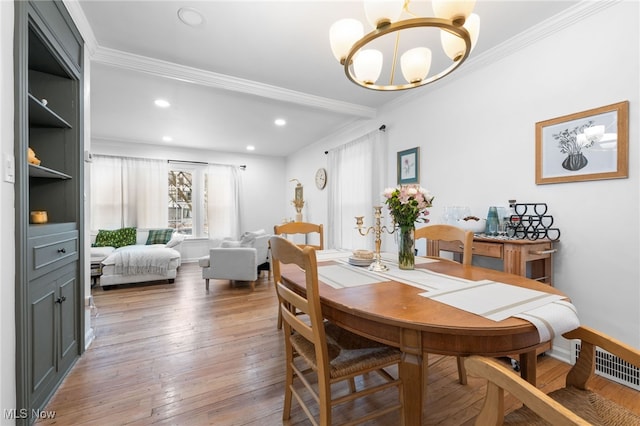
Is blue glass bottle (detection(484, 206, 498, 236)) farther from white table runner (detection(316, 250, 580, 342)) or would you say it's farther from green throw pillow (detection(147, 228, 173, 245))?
green throw pillow (detection(147, 228, 173, 245))

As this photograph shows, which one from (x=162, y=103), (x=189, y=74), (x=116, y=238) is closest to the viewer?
(x=189, y=74)

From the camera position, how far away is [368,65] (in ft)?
5.20

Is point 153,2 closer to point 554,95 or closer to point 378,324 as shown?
point 378,324

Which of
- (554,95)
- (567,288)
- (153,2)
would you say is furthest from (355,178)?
(153,2)

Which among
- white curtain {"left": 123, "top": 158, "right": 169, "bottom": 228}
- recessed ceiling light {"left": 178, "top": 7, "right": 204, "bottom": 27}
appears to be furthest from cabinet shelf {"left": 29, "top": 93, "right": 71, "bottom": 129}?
white curtain {"left": 123, "top": 158, "right": 169, "bottom": 228}

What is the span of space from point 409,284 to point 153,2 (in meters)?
2.42

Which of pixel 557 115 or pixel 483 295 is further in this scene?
pixel 557 115

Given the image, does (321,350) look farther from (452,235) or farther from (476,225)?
(476,225)

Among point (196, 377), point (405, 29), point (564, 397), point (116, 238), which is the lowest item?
point (196, 377)

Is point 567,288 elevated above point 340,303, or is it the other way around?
point 340,303

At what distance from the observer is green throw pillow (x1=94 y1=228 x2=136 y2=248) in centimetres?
473

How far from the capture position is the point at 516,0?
179 cm

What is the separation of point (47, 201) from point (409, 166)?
10.9 feet

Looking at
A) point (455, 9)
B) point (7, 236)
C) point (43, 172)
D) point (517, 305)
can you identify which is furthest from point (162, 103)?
point (517, 305)
